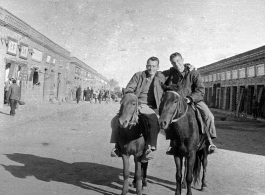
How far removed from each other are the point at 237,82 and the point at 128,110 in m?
26.2

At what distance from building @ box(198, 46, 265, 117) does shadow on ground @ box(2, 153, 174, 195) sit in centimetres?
1837

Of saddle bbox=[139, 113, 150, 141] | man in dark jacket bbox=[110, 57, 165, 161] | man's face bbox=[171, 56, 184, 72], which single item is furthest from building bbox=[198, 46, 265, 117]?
saddle bbox=[139, 113, 150, 141]

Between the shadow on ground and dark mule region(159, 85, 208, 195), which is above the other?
dark mule region(159, 85, 208, 195)

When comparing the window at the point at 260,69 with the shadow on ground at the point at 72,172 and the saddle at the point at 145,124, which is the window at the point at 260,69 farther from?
the saddle at the point at 145,124

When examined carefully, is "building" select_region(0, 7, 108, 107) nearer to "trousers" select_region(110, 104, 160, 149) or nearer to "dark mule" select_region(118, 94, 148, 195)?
"trousers" select_region(110, 104, 160, 149)

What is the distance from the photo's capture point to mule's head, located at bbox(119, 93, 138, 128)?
3.42 m

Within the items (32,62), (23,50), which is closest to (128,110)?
(23,50)

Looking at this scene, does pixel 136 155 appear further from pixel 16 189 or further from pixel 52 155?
pixel 52 155

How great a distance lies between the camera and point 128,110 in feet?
11.5

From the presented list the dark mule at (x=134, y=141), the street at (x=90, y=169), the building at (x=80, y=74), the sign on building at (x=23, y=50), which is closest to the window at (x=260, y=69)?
the street at (x=90, y=169)

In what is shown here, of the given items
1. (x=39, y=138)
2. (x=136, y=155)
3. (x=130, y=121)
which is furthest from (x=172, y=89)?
(x=39, y=138)

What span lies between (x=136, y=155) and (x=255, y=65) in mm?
22512

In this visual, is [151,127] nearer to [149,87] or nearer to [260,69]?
[149,87]

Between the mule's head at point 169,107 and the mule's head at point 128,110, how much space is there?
37cm
